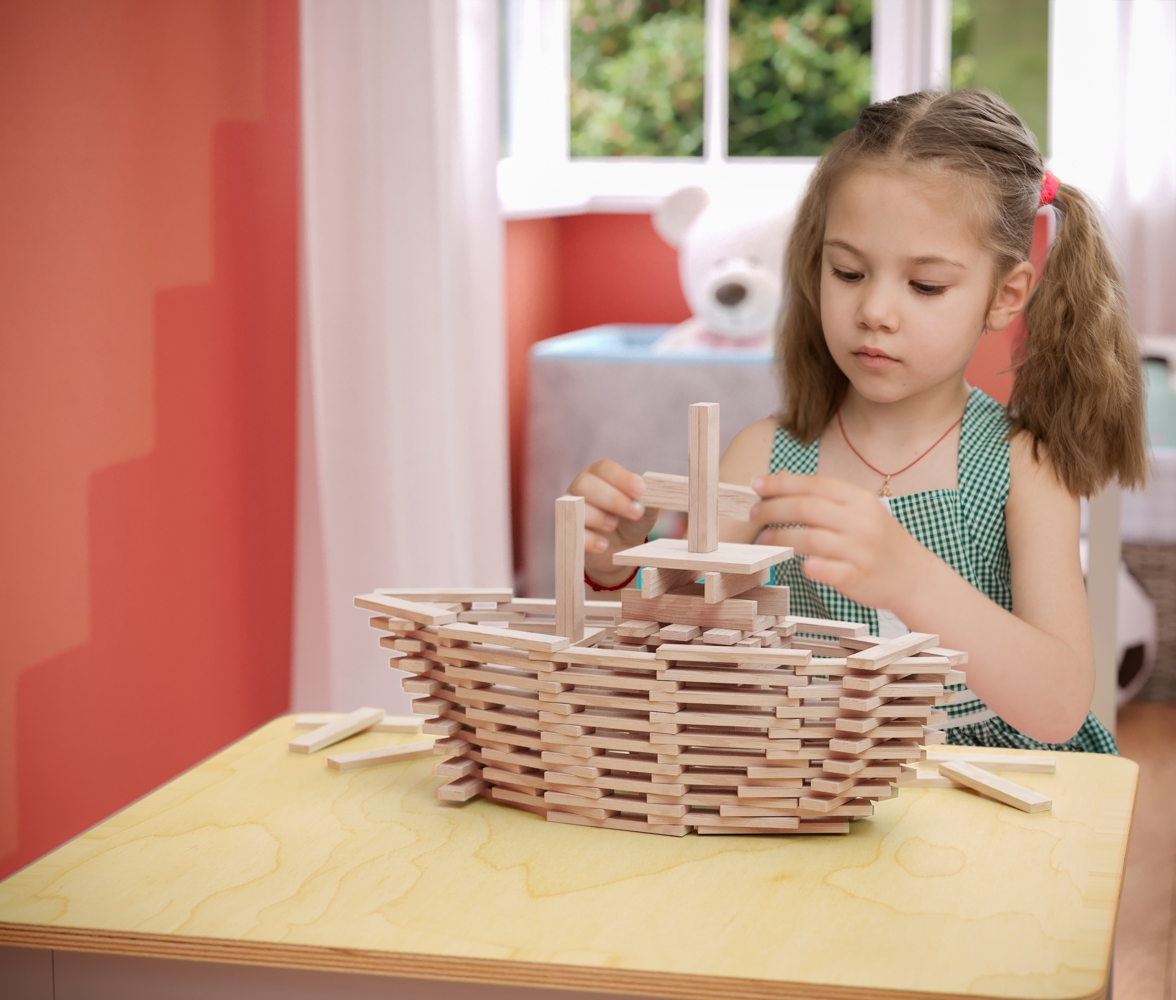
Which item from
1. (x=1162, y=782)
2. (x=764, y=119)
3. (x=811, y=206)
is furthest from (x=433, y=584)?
(x=764, y=119)

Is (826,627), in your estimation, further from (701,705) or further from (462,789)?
(462,789)

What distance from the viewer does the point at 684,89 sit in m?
3.92

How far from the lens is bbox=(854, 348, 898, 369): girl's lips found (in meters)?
0.94

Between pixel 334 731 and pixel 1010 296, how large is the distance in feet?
2.04

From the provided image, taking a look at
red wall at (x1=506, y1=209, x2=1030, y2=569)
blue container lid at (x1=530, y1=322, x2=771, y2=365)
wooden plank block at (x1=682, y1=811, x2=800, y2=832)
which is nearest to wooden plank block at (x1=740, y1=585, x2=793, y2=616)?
wooden plank block at (x1=682, y1=811, x2=800, y2=832)

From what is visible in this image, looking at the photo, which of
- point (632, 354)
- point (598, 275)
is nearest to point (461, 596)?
point (632, 354)

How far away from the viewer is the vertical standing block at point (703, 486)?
64 centimetres

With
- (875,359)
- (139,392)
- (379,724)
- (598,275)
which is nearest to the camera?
(379,724)

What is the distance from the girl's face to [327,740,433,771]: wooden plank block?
0.43m

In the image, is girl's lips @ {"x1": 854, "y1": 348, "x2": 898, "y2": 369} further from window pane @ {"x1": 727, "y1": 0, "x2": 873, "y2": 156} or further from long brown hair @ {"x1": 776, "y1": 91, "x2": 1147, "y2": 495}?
window pane @ {"x1": 727, "y1": 0, "x2": 873, "y2": 156}

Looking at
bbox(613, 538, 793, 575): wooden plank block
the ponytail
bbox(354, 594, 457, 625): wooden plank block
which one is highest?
the ponytail

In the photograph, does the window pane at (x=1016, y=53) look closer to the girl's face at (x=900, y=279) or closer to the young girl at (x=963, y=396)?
the young girl at (x=963, y=396)

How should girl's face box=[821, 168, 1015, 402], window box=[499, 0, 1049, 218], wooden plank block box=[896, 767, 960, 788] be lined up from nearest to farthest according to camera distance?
wooden plank block box=[896, 767, 960, 788]
girl's face box=[821, 168, 1015, 402]
window box=[499, 0, 1049, 218]

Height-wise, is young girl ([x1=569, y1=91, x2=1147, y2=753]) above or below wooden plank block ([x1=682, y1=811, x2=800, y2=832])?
above
